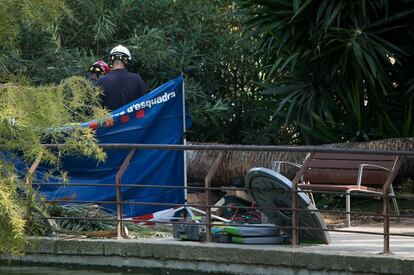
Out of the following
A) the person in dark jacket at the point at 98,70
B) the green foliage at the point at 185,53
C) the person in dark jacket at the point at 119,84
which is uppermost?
the green foliage at the point at 185,53

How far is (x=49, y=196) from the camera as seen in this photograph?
36.5 feet

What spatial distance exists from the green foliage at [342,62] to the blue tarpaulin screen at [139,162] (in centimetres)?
325

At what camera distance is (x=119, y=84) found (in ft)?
38.9

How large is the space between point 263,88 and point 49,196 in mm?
5705

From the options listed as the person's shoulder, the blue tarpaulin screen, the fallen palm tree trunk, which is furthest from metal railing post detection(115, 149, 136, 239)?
the fallen palm tree trunk

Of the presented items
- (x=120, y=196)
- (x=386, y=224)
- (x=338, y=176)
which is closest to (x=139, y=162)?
(x=120, y=196)

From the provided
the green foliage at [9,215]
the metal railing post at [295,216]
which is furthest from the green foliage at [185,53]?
the green foliage at [9,215]

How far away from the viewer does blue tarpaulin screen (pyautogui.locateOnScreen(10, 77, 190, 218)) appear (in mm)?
11164

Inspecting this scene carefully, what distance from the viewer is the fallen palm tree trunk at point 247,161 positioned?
44.9ft

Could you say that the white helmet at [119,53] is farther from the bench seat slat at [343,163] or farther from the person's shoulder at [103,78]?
the bench seat slat at [343,163]

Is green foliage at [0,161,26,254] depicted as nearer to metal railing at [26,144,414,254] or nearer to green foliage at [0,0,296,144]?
metal railing at [26,144,414,254]

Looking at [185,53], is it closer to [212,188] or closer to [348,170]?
[348,170]

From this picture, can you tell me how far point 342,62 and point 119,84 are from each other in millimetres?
3568

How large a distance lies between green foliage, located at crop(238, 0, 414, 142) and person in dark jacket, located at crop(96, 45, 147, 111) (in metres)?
2.95
